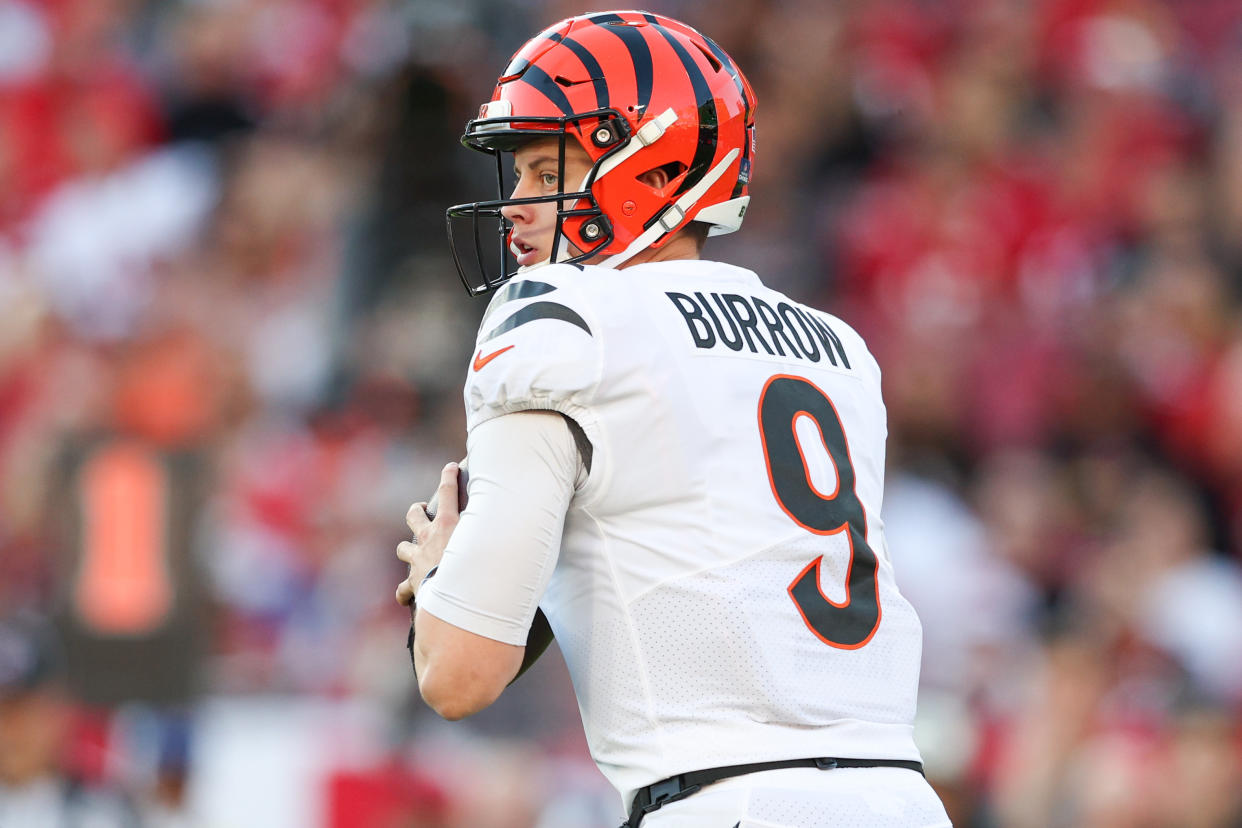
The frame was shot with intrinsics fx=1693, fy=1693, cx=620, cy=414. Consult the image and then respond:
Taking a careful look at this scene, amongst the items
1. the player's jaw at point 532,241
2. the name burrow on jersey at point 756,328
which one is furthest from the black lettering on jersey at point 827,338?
the player's jaw at point 532,241

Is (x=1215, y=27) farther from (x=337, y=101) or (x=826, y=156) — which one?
(x=337, y=101)

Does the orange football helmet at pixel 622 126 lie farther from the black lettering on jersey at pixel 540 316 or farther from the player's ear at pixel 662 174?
the black lettering on jersey at pixel 540 316

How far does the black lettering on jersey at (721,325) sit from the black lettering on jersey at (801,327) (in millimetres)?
139

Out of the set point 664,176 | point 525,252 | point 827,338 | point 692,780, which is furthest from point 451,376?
point 692,780

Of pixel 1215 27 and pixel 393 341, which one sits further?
pixel 1215 27

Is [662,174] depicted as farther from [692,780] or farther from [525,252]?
[692,780]

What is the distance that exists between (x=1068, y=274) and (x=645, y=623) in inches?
272

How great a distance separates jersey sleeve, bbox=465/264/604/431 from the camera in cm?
249

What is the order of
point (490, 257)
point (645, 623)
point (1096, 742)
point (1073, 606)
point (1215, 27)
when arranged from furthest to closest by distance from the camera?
point (1215, 27) → point (490, 257) → point (1073, 606) → point (1096, 742) → point (645, 623)

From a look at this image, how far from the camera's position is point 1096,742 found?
6656 mm

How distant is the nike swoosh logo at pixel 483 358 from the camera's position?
255 cm

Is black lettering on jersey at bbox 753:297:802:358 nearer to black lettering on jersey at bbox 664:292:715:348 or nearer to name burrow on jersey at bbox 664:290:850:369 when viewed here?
name burrow on jersey at bbox 664:290:850:369

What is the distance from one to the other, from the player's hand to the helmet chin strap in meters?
0.49

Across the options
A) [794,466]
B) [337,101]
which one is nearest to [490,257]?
[337,101]
